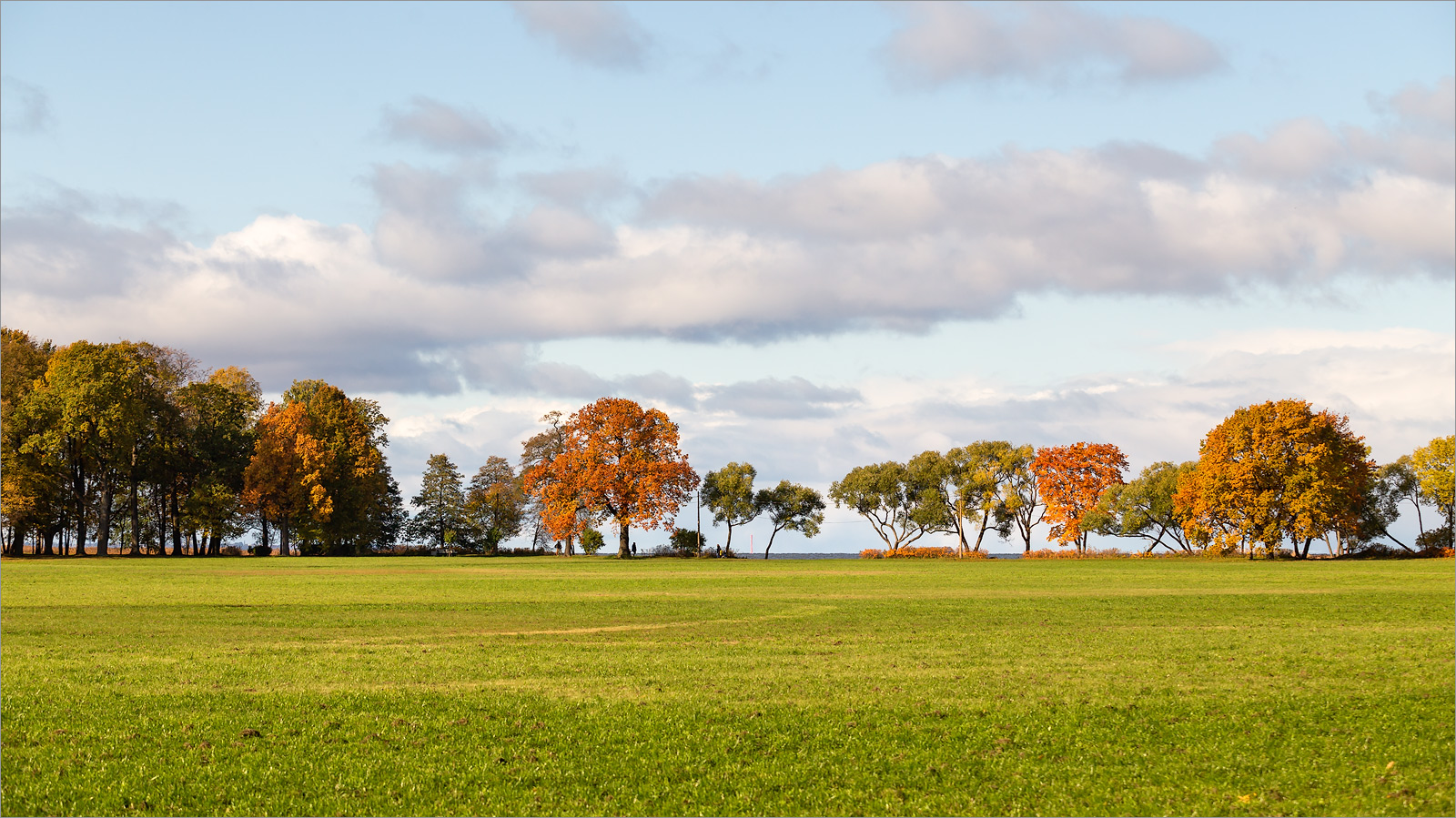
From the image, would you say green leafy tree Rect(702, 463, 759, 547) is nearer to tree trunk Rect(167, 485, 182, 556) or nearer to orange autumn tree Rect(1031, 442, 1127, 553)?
orange autumn tree Rect(1031, 442, 1127, 553)

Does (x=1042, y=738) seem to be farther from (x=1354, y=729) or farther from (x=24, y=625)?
(x=24, y=625)

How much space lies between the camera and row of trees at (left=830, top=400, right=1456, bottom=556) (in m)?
71.9

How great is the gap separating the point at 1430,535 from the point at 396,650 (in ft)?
299

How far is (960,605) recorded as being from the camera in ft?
93.9

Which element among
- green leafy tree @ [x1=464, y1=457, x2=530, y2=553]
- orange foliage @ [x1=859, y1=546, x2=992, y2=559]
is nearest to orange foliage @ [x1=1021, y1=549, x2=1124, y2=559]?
orange foliage @ [x1=859, y1=546, x2=992, y2=559]

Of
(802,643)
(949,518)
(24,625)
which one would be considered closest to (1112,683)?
(802,643)

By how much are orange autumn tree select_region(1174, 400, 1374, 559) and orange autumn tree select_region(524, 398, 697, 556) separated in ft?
118

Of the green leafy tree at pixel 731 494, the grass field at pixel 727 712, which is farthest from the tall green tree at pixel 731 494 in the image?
the grass field at pixel 727 712

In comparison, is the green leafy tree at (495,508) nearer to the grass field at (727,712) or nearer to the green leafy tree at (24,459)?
the green leafy tree at (24,459)

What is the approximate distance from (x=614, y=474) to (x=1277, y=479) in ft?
146

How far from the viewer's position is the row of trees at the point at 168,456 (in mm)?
71938

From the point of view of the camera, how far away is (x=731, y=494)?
10619 cm

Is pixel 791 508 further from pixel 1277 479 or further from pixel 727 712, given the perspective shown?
pixel 727 712

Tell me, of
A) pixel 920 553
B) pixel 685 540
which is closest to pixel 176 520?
pixel 685 540
